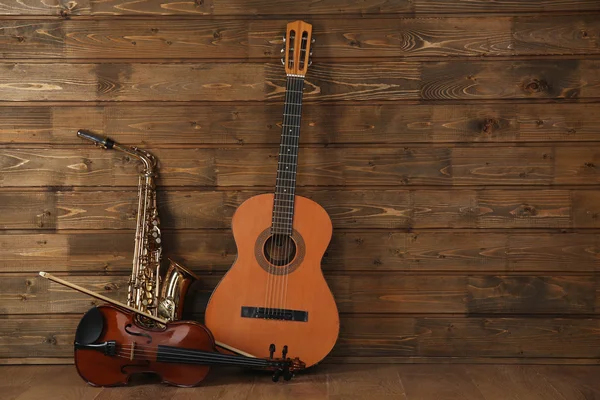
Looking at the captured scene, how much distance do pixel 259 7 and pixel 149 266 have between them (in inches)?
45.3

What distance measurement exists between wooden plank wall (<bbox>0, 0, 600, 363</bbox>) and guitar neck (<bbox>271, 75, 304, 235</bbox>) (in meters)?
0.12

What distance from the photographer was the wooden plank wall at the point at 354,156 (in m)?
2.60

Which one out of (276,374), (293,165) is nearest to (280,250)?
(293,165)

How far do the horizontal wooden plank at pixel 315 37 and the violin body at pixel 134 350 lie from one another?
109 centimetres

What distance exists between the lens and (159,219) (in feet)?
8.57

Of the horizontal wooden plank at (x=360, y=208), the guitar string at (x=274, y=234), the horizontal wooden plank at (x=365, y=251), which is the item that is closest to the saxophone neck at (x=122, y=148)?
the horizontal wooden plank at (x=360, y=208)

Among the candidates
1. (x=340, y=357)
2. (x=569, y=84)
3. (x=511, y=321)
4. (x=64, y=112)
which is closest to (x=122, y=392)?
(x=340, y=357)

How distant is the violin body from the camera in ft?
7.45

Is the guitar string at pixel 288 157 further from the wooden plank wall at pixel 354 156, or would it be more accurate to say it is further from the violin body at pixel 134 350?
the violin body at pixel 134 350

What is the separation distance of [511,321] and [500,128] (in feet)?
2.66

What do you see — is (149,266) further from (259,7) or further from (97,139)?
(259,7)

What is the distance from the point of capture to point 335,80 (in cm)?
261

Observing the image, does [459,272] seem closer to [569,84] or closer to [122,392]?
[569,84]

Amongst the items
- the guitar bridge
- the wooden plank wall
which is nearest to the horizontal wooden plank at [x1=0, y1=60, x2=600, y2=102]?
the wooden plank wall
